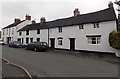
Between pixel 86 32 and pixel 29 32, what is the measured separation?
20059mm

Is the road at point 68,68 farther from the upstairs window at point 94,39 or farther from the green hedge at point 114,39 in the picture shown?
the upstairs window at point 94,39

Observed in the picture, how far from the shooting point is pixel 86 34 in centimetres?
2416

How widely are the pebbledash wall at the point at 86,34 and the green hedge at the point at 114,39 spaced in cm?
137

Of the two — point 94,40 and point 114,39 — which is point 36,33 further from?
point 114,39

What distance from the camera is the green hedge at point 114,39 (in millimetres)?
18625

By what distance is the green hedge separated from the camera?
18.6m

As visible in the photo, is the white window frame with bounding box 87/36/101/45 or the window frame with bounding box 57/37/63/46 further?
the window frame with bounding box 57/37/63/46

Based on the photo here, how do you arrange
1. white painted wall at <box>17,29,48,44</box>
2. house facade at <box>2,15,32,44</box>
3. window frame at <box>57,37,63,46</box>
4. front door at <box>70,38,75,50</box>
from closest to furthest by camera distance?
front door at <box>70,38,75,50</box>, window frame at <box>57,37,63,46</box>, white painted wall at <box>17,29,48,44</box>, house facade at <box>2,15,32,44</box>

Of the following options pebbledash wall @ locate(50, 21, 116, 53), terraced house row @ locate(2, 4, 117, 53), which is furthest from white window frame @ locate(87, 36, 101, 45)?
pebbledash wall @ locate(50, 21, 116, 53)

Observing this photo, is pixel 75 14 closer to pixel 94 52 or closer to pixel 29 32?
pixel 94 52

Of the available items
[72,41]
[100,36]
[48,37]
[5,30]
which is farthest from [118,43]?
[5,30]

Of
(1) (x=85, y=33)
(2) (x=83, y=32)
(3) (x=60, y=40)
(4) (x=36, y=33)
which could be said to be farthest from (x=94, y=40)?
(4) (x=36, y=33)

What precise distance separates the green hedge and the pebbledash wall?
1.37 m

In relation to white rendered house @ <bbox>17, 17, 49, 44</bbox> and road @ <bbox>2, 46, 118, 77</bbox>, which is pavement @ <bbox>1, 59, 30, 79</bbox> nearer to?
road @ <bbox>2, 46, 118, 77</bbox>
